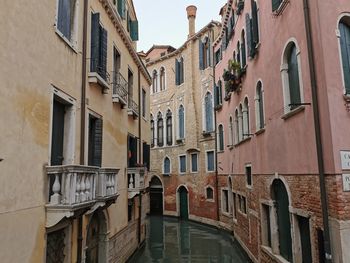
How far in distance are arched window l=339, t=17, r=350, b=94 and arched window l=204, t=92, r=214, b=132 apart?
46.2ft

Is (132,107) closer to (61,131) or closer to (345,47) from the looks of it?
(61,131)

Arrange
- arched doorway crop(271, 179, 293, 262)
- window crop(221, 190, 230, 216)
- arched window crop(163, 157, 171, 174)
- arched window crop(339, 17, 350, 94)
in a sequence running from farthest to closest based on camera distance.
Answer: arched window crop(163, 157, 171, 174) < window crop(221, 190, 230, 216) < arched doorway crop(271, 179, 293, 262) < arched window crop(339, 17, 350, 94)

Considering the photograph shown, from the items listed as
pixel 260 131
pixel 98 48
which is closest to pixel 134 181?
pixel 260 131

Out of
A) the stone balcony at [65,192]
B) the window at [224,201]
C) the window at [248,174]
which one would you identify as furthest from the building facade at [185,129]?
the stone balcony at [65,192]

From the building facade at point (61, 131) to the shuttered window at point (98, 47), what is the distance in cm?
2

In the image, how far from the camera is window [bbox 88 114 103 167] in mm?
7973

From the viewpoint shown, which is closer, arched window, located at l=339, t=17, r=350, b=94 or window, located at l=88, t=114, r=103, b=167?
arched window, located at l=339, t=17, r=350, b=94

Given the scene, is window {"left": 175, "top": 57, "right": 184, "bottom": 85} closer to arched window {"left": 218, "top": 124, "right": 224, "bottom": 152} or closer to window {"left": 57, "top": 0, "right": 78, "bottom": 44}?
arched window {"left": 218, "top": 124, "right": 224, "bottom": 152}

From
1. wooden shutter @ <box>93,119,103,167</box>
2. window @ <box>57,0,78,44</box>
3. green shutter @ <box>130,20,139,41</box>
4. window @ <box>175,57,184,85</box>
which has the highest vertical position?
window @ <box>175,57,184,85</box>

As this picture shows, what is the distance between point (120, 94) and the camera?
10.0 meters

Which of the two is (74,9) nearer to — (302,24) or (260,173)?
(302,24)

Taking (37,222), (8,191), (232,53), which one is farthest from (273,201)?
(232,53)

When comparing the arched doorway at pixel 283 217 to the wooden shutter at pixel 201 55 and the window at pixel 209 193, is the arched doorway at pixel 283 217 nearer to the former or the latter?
the window at pixel 209 193

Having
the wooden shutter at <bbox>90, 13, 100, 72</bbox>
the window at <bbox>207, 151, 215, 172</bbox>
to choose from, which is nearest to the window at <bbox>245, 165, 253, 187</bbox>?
the wooden shutter at <bbox>90, 13, 100, 72</bbox>
